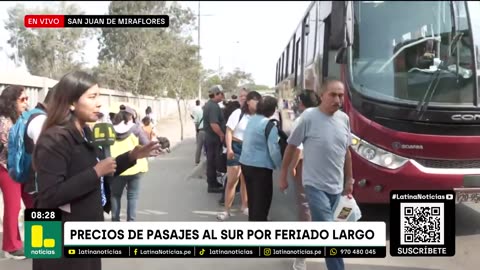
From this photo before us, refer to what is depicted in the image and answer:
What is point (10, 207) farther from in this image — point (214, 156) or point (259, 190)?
point (214, 156)

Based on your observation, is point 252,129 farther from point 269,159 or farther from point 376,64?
point 376,64

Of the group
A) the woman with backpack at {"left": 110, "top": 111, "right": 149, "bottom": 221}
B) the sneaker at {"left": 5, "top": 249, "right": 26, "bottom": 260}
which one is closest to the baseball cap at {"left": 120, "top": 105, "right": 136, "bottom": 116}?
the woman with backpack at {"left": 110, "top": 111, "right": 149, "bottom": 221}

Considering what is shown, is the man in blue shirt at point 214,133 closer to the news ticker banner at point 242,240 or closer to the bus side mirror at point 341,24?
the bus side mirror at point 341,24

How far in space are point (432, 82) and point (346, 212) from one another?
1960mm

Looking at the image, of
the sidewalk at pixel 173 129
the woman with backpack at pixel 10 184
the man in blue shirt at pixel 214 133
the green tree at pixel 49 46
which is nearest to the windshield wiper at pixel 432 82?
the man in blue shirt at pixel 214 133

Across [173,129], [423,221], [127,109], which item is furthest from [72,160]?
[173,129]

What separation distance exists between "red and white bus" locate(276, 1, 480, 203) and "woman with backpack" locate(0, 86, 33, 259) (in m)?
3.04

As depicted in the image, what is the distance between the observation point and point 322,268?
13.1 ft

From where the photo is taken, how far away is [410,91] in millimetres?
4516

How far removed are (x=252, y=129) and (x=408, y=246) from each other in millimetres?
2087

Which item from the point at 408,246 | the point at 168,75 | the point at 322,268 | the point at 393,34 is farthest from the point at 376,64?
the point at 168,75

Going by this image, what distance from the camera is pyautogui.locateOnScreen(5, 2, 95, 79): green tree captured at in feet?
24.3

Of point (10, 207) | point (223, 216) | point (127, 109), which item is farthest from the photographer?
point (223, 216)

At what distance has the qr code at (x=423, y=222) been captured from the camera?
8.97 ft
